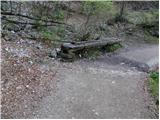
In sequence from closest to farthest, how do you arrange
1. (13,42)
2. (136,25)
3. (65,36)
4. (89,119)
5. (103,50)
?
(89,119)
(13,42)
(103,50)
(65,36)
(136,25)

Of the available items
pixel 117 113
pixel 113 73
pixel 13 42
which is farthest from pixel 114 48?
pixel 117 113

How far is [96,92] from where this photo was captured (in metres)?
10.0

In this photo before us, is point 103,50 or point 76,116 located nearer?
point 76,116

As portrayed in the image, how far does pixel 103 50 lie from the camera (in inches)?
604

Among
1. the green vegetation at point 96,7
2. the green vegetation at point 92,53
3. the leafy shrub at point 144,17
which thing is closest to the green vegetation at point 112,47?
the green vegetation at point 92,53

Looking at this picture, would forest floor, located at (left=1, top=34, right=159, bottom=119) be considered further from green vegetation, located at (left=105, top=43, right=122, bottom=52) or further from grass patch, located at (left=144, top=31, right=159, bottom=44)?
grass patch, located at (left=144, top=31, right=159, bottom=44)

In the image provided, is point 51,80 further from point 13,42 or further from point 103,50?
point 103,50

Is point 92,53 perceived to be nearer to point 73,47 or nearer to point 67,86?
point 73,47

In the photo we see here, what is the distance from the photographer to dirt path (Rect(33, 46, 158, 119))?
867cm

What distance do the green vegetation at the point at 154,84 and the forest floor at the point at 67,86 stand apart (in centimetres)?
27

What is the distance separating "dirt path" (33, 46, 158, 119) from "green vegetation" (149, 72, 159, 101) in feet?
0.99

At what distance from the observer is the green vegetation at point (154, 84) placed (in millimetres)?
10731

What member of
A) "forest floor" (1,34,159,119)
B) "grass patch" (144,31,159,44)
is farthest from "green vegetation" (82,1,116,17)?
"forest floor" (1,34,159,119)

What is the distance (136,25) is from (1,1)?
8.93m
